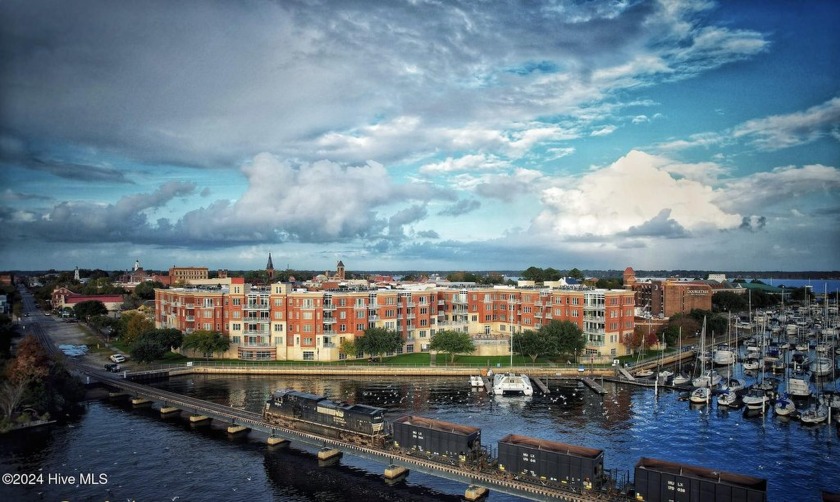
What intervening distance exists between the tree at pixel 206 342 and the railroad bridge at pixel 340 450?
70.4 ft

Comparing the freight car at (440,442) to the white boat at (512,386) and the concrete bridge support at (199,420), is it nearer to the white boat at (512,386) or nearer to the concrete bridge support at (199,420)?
the concrete bridge support at (199,420)

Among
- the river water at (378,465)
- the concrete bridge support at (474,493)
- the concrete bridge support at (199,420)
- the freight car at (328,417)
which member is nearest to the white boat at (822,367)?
the river water at (378,465)

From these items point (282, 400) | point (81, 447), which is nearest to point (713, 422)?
point (282, 400)

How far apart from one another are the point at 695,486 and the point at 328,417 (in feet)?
128

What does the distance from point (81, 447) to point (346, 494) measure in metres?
35.2

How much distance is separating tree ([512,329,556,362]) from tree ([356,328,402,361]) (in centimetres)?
2634

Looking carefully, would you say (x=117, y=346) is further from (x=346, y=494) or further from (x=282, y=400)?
(x=346, y=494)

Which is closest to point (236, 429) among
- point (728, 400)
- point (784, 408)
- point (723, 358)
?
point (728, 400)

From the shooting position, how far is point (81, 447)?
6688 cm

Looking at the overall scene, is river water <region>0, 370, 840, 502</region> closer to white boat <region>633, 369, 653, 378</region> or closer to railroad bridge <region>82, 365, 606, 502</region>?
railroad bridge <region>82, 365, 606, 502</region>

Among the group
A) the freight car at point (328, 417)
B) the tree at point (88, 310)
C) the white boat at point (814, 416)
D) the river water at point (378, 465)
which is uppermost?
the tree at point (88, 310)

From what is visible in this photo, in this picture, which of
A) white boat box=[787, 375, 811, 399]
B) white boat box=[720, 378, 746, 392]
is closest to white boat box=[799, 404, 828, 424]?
white boat box=[720, 378, 746, 392]

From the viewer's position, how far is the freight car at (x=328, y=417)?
61.8 meters

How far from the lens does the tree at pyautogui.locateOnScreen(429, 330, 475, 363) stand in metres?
118
